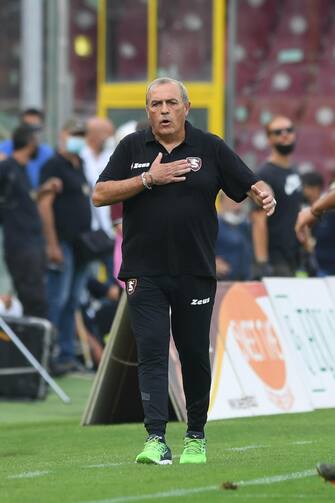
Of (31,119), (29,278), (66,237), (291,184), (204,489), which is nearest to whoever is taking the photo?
(204,489)

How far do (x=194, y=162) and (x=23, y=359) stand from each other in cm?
564

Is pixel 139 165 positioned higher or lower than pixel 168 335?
higher

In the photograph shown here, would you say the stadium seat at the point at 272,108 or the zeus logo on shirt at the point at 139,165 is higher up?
the zeus logo on shirt at the point at 139,165

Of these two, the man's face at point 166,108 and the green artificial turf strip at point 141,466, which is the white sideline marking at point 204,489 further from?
the man's face at point 166,108

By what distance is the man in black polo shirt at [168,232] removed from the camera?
7984 millimetres

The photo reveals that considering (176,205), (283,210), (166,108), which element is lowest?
(283,210)

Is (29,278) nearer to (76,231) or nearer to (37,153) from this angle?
(76,231)

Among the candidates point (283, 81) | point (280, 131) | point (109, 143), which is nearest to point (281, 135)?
point (280, 131)

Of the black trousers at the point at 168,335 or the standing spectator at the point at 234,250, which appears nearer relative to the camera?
the black trousers at the point at 168,335

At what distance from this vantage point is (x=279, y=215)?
45.3ft

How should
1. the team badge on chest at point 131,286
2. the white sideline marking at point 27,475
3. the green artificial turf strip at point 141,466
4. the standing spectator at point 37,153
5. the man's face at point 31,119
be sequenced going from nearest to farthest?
the green artificial turf strip at point 141,466, the white sideline marking at point 27,475, the team badge on chest at point 131,286, the man's face at point 31,119, the standing spectator at point 37,153

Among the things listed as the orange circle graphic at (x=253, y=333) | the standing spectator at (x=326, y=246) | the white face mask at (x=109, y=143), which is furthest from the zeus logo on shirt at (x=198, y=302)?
the white face mask at (x=109, y=143)

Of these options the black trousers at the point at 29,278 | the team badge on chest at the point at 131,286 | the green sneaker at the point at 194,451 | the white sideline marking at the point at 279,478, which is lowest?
the black trousers at the point at 29,278

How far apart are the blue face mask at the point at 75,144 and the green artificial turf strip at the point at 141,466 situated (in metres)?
3.76
